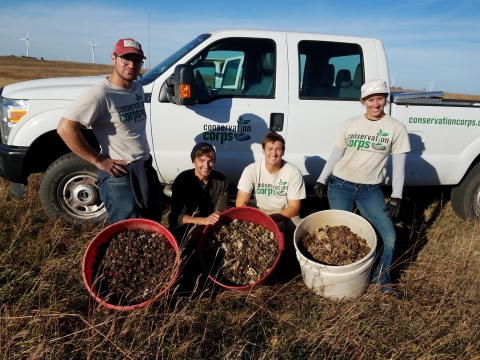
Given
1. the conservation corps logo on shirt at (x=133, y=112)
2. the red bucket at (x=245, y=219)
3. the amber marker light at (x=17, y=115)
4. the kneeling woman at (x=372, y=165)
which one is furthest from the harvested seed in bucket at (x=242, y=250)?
the amber marker light at (x=17, y=115)

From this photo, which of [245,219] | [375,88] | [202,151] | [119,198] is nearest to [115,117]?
[119,198]

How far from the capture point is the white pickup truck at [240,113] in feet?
12.3

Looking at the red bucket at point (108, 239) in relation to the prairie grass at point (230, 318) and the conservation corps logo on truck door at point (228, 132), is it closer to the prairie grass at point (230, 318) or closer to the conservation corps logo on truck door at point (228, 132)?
the prairie grass at point (230, 318)

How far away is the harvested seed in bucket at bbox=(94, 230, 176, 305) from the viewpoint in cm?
263

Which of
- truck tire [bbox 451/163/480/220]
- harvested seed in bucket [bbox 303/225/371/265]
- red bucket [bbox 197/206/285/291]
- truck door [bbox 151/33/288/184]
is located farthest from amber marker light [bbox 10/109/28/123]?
truck tire [bbox 451/163/480/220]

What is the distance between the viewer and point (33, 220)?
158 inches

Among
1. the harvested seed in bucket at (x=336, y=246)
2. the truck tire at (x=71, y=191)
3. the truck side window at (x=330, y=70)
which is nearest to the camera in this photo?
the harvested seed in bucket at (x=336, y=246)

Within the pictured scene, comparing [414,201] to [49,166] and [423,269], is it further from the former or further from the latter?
[49,166]

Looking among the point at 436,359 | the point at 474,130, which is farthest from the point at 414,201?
the point at 436,359

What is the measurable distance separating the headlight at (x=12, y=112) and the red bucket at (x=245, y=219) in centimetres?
218

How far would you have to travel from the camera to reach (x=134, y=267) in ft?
9.00

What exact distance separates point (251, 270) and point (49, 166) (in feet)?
7.84

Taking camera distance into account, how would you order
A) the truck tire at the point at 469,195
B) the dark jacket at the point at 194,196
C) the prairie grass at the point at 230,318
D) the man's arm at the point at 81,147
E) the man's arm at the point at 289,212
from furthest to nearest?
1. the truck tire at the point at 469,195
2. the man's arm at the point at 289,212
3. the dark jacket at the point at 194,196
4. the man's arm at the point at 81,147
5. the prairie grass at the point at 230,318

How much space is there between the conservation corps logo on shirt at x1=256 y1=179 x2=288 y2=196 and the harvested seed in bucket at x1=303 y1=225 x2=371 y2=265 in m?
0.48
